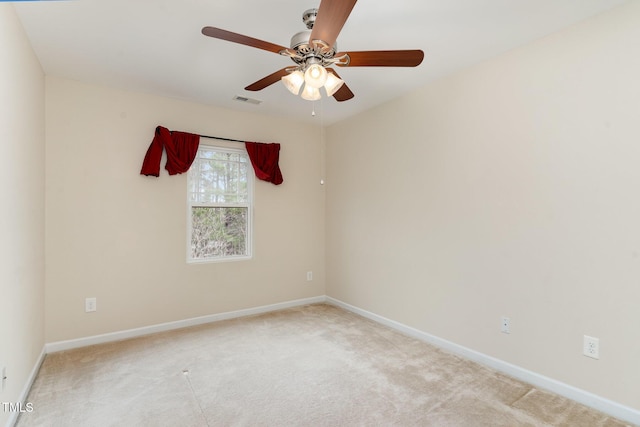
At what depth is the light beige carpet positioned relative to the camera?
6.94ft

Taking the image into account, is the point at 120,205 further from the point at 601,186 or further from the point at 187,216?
the point at 601,186

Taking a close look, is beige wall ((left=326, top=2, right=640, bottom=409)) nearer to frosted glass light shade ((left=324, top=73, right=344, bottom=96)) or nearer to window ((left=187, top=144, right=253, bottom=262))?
frosted glass light shade ((left=324, top=73, right=344, bottom=96))

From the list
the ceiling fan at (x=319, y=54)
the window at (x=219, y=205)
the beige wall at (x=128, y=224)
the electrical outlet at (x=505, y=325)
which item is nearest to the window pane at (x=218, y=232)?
the window at (x=219, y=205)

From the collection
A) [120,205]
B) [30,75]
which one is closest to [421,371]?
[120,205]

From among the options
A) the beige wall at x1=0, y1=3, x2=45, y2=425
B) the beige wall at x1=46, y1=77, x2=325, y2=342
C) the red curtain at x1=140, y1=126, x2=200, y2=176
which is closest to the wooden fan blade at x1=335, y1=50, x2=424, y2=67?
the beige wall at x1=0, y1=3, x2=45, y2=425

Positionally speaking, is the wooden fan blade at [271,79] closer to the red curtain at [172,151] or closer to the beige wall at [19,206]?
the beige wall at [19,206]

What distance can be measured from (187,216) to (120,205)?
26.5 inches

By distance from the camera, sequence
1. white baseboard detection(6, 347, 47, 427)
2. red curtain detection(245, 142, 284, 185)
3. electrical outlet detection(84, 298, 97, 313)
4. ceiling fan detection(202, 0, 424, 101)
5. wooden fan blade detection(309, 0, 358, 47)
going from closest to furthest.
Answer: wooden fan blade detection(309, 0, 358, 47) < ceiling fan detection(202, 0, 424, 101) < white baseboard detection(6, 347, 47, 427) < electrical outlet detection(84, 298, 97, 313) < red curtain detection(245, 142, 284, 185)

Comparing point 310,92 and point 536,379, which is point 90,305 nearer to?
point 310,92

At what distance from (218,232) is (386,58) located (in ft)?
9.65

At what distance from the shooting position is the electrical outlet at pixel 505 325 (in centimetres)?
270

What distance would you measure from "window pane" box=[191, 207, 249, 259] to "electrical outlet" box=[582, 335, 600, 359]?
11.3ft

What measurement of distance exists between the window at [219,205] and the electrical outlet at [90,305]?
3.18ft

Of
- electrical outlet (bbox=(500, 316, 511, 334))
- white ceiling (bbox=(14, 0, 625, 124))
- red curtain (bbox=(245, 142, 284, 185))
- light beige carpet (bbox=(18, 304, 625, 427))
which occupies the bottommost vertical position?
light beige carpet (bbox=(18, 304, 625, 427))
